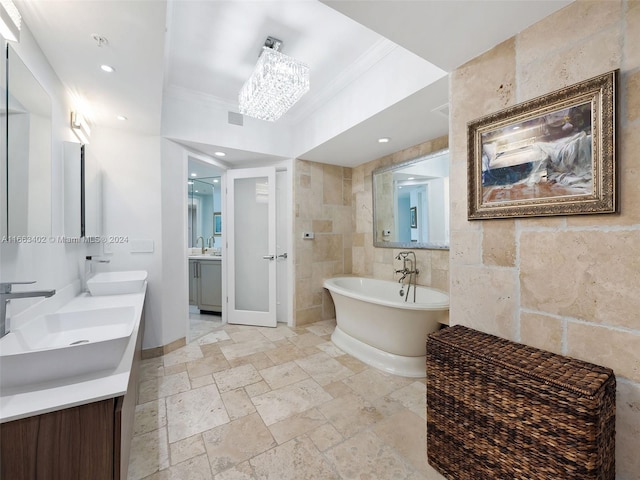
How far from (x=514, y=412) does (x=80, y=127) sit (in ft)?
11.0

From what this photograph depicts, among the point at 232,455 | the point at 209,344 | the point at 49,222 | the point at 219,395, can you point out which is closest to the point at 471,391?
the point at 232,455

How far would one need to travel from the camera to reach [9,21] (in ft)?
3.73

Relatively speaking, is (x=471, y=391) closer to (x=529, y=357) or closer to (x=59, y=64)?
(x=529, y=357)

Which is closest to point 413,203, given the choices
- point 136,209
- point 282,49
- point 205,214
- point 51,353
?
point 282,49

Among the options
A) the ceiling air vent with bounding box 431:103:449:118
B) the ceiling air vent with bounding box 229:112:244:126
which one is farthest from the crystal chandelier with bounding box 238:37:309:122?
the ceiling air vent with bounding box 431:103:449:118

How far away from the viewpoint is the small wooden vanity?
830mm

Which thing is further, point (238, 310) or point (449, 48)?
point (238, 310)

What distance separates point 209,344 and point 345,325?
1597 mm

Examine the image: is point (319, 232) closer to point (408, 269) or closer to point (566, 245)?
point (408, 269)

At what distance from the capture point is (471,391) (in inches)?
48.2

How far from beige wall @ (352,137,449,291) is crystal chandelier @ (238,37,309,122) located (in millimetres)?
1570

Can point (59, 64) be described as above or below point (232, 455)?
above

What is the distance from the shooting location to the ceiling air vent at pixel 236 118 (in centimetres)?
310

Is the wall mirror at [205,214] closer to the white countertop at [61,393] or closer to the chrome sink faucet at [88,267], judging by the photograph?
the chrome sink faucet at [88,267]
